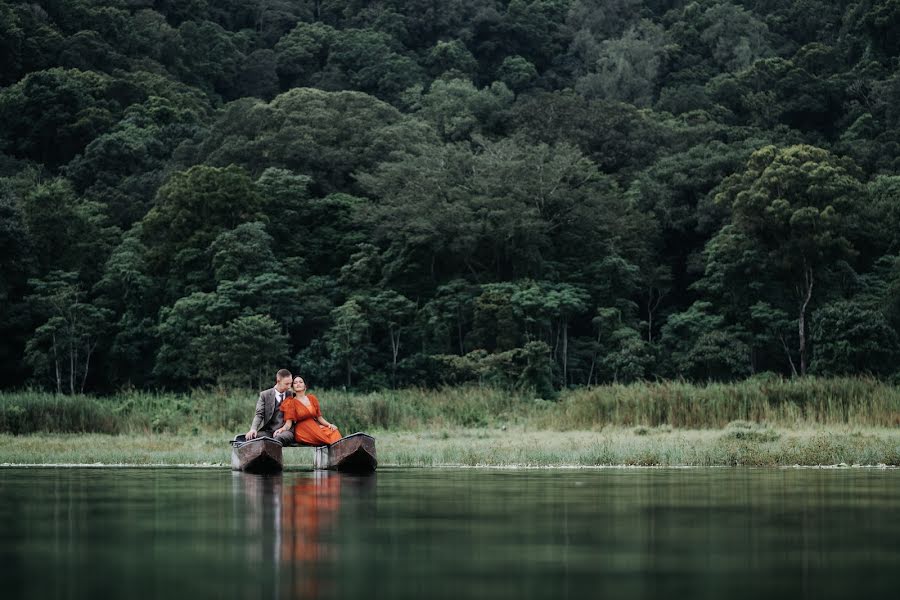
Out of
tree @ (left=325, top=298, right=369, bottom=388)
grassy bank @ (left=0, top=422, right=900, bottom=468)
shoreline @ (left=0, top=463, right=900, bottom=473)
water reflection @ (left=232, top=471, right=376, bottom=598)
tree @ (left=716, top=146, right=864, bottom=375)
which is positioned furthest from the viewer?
tree @ (left=325, top=298, right=369, bottom=388)

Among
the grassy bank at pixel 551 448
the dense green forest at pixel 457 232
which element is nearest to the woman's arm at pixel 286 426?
Result: the grassy bank at pixel 551 448

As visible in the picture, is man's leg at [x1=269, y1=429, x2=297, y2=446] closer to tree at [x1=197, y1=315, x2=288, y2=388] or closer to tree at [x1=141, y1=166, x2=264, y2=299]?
tree at [x1=197, y1=315, x2=288, y2=388]

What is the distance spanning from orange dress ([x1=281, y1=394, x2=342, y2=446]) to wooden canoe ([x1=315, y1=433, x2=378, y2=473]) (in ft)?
0.81

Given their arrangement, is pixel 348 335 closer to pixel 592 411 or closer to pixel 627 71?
pixel 592 411

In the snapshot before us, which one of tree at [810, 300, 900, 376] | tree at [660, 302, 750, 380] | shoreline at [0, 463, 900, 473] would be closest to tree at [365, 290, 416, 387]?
tree at [660, 302, 750, 380]

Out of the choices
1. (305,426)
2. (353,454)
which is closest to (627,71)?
(305,426)

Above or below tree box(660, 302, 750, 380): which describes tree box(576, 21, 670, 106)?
above

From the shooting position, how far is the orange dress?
695 inches

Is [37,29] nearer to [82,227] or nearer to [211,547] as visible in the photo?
[82,227]

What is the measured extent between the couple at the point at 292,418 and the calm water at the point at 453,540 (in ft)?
9.26

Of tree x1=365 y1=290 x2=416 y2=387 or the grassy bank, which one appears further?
tree x1=365 y1=290 x2=416 y2=387

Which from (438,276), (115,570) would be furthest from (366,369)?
(115,570)

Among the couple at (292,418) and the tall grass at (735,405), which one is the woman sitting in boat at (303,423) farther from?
Answer: the tall grass at (735,405)

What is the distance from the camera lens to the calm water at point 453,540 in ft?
23.3
